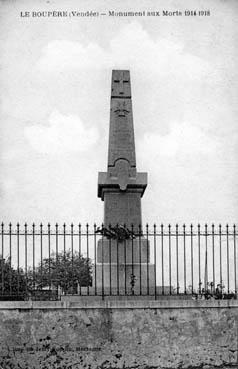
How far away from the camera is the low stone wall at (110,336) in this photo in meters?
15.3

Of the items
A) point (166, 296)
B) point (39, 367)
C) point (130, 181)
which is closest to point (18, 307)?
point (39, 367)

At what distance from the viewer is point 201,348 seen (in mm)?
15523

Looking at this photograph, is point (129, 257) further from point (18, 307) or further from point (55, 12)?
point (55, 12)

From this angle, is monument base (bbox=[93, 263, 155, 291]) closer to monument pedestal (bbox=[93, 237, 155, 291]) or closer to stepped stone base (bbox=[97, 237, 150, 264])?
monument pedestal (bbox=[93, 237, 155, 291])

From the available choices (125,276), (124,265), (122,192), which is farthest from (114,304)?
(122,192)

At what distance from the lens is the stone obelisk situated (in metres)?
18.4

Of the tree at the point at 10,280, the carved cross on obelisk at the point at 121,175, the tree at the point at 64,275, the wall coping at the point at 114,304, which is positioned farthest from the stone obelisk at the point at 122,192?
the wall coping at the point at 114,304

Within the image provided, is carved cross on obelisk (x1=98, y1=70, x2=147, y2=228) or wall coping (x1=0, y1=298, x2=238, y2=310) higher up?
carved cross on obelisk (x1=98, y1=70, x2=147, y2=228)

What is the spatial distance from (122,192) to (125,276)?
97.8 inches

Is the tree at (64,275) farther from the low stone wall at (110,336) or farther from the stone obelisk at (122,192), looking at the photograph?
the low stone wall at (110,336)

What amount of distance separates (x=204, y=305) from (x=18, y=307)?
4052mm

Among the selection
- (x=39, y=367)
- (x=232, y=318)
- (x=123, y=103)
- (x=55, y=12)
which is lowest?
(x=39, y=367)

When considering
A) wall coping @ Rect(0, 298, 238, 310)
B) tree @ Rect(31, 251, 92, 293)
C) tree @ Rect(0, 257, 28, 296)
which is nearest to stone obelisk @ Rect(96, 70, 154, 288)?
tree @ Rect(31, 251, 92, 293)

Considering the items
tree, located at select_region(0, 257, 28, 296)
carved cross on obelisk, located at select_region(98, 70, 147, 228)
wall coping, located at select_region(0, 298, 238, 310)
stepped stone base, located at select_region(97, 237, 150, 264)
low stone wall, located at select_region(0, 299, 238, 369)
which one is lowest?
low stone wall, located at select_region(0, 299, 238, 369)
